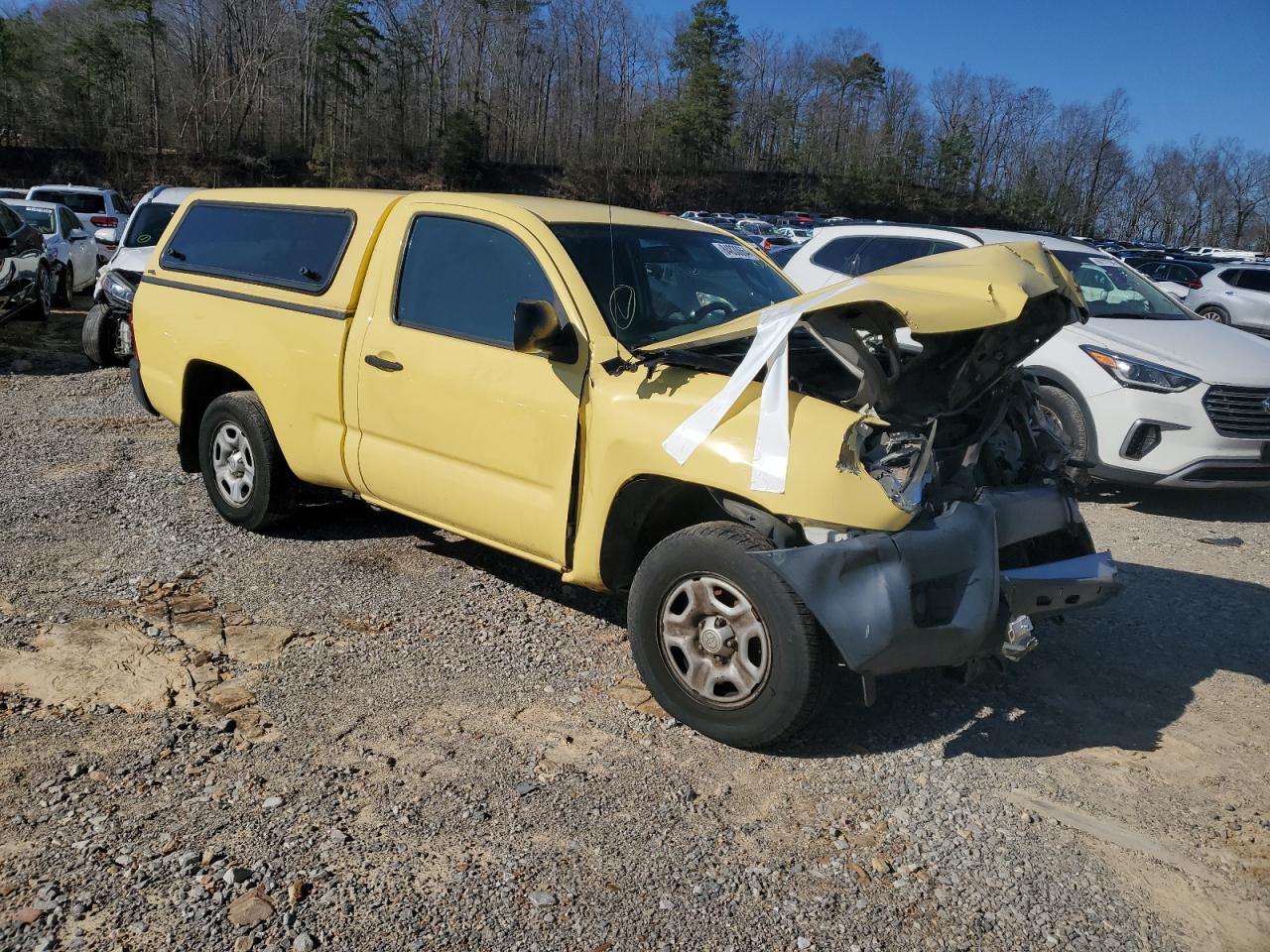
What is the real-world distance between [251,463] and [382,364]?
1368 mm

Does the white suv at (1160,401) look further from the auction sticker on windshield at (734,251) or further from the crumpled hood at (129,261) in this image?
the crumpled hood at (129,261)

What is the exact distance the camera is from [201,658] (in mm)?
4414

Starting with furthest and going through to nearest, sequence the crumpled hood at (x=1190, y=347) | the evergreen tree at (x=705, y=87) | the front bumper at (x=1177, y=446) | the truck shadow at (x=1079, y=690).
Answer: the evergreen tree at (x=705, y=87) → the crumpled hood at (x=1190, y=347) → the front bumper at (x=1177, y=446) → the truck shadow at (x=1079, y=690)

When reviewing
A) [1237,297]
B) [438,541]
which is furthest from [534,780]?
[1237,297]

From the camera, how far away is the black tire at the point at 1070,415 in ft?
24.3

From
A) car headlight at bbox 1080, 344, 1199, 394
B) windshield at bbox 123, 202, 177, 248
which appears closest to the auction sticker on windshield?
car headlight at bbox 1080, 344, 1199, 394

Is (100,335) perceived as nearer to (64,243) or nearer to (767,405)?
(64,243)

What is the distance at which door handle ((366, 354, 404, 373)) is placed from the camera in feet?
15.8

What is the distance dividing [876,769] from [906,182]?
86.3m

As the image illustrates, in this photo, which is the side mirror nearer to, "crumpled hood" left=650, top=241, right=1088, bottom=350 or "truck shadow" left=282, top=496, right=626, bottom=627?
"crumpled hood" left=650, top=241, right=1088, bottom=350

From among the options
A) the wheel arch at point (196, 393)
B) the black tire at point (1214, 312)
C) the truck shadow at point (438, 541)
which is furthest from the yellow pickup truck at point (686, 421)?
the black tire at point (1214, 312)

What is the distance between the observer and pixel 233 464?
5.88m

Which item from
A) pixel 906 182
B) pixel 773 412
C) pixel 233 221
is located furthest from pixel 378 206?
pixel 906 182

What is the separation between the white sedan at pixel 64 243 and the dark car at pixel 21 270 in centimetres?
197
